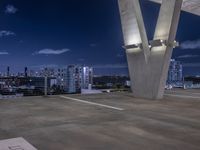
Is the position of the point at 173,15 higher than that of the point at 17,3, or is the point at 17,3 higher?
the point at 17,3

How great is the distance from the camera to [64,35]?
37875 mm

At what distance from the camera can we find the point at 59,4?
32.7 meters

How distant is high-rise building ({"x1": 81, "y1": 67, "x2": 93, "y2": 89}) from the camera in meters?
13.3

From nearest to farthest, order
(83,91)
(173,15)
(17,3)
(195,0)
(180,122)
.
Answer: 1. (180,122)
2. (173,15)
3. (83,91)
4. (195,0)
5. (17,3)

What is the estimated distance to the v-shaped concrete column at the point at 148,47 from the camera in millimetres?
8781

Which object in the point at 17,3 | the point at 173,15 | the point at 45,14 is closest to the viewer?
the point at 173,15

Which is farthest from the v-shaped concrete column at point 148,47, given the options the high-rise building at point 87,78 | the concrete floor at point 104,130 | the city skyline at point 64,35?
the city skyline at point 64,35

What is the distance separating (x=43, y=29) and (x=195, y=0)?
2593 cm

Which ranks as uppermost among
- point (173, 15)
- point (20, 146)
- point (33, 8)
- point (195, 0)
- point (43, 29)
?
point (33, 8)

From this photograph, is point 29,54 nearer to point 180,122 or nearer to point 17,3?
point 17,3

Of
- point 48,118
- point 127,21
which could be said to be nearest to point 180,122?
point 48,118

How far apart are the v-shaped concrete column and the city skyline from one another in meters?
19.0

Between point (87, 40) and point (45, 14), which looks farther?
point (87, 40)

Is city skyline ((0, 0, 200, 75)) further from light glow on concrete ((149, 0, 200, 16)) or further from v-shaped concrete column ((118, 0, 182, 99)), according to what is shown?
v-shaped concrete column ((118, 0, 182, 99))
